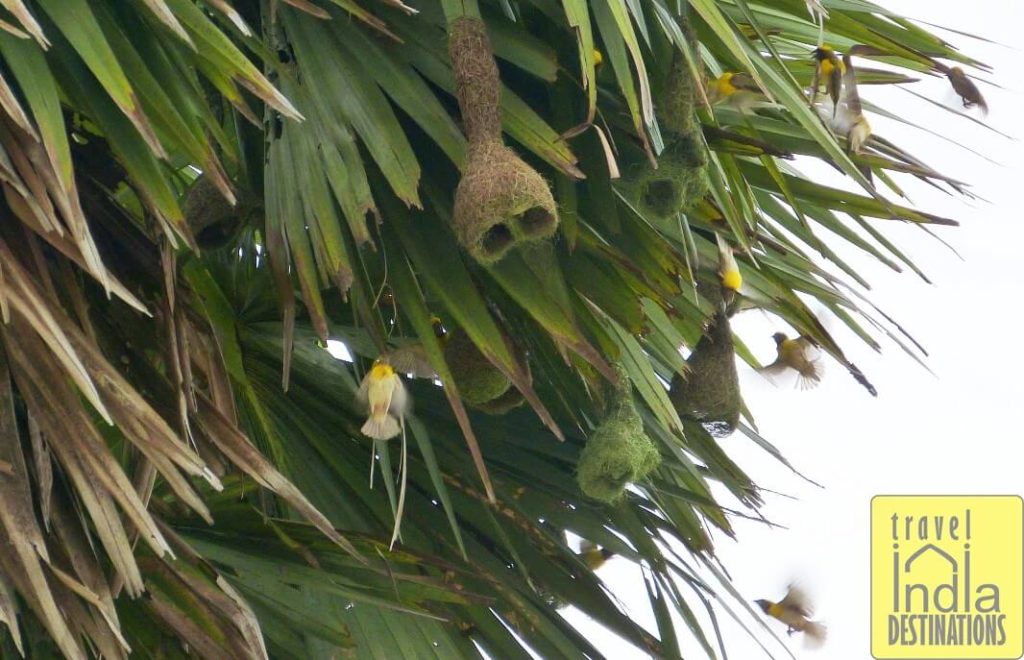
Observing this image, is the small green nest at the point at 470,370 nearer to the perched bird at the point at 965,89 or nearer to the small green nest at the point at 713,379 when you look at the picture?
the small green nest at the point at 713,379

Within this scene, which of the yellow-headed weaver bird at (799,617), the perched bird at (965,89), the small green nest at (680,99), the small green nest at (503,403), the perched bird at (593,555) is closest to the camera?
the small green nest at (680,99)

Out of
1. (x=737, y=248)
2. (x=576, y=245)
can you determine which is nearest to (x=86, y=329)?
(x=576, y=245)

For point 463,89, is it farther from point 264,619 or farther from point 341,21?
point 264,619

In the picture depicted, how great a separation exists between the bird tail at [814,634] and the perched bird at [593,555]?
1.20 ft

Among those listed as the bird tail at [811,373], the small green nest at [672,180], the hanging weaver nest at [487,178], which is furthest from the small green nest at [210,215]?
the bird tail at [811,373]

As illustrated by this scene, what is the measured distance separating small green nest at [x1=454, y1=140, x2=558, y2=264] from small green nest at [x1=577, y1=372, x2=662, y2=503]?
0.36 metres

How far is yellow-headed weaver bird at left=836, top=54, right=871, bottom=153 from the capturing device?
1.87 m

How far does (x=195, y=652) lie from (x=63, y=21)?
739 millimetres

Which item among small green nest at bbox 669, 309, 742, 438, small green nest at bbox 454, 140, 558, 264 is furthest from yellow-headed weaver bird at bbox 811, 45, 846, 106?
small green nest at bbox 454, 140, 558, 264

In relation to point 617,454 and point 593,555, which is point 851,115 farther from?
point 593,555

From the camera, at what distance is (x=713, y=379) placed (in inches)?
80.4

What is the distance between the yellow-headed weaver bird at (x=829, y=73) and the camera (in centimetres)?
186

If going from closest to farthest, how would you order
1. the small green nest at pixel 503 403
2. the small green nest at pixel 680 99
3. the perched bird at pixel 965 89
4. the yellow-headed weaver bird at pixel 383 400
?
the small green nest at pixel 680 99, the yellow-headed weaver bird at pixel 383 400, the perched bird at pixel 965 89, the small green nest at pixel 503 403

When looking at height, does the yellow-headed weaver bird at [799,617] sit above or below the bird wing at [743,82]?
below
